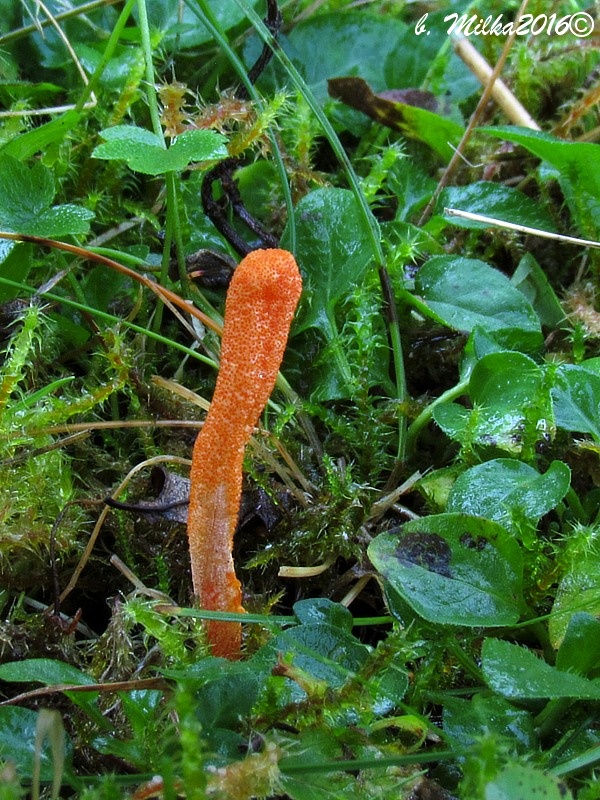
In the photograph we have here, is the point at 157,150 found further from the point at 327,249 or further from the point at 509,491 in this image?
the point at 509,491

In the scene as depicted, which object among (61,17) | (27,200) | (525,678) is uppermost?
(61,17)

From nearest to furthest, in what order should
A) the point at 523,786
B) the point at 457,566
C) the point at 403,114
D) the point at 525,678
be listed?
1. the point at 523,786
2. the point at 525,678
3. the point at 457,566
4. the point at 403,114


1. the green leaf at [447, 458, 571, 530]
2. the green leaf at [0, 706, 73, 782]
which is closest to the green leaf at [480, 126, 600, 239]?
the green leaf at [447, 458, 571, 530]

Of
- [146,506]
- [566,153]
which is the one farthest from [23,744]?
[566,153]

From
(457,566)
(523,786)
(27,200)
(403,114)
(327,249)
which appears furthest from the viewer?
(403,114)

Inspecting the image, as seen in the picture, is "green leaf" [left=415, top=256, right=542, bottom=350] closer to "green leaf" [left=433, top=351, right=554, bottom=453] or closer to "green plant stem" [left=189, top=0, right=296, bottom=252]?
"green leaf" [left=433, top=351, right=554, bottom=453]

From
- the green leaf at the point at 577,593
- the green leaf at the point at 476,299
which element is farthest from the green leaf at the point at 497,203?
the green leaf at the point at 577,593

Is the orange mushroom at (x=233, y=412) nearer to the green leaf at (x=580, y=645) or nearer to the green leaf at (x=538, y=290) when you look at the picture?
the green leaf at (x=580, y=645)
